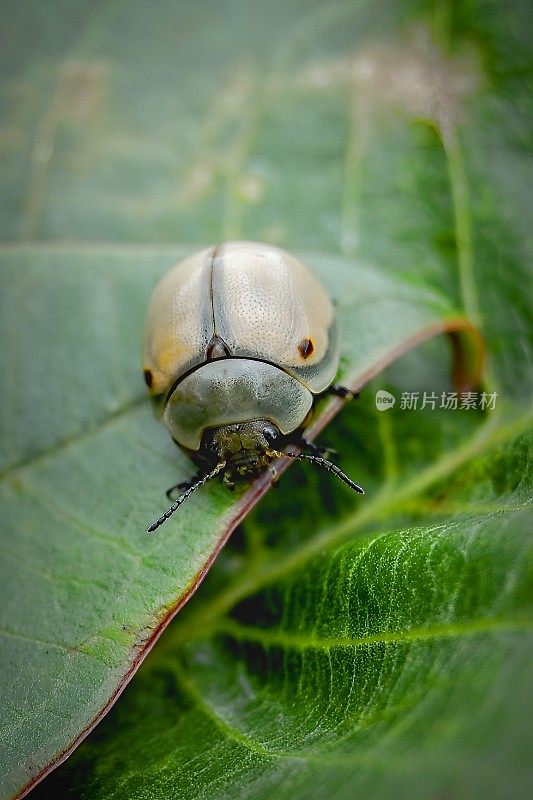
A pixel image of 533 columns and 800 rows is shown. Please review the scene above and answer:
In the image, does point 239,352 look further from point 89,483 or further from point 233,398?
point 89,483

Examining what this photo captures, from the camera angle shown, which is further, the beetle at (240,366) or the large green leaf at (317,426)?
the beetle at (240,366)

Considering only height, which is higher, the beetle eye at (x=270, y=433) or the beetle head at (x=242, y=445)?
the beetle head at (x=242, y=445)

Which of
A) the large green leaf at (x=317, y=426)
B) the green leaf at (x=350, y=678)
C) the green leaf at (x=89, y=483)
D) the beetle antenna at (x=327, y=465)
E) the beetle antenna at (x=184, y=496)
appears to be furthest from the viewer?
the beetle antenna at (x=327, y=465)

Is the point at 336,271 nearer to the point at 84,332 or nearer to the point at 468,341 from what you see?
the point at 468,341

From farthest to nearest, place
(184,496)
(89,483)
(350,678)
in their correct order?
(89,483), (184,496), (350,678)

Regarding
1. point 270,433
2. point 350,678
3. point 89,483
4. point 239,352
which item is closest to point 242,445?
point 270,433

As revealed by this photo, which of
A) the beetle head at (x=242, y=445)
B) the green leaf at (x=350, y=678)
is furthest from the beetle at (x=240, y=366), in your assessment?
the green leaf at (x=350, y=678)

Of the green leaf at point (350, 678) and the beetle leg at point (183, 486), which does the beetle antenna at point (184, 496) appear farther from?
the green leaf at point (350, 678)

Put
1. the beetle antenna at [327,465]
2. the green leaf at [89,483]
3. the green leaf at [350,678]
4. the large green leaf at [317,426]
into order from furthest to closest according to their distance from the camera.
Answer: the beetle antenna at [327,465] < the green leaf at [89,483] < the large green leaf at [317,426] < the green leaf at [350,678]

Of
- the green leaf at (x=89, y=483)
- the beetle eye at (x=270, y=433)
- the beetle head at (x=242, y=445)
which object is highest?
the green leaf at (x=89, y=483)
